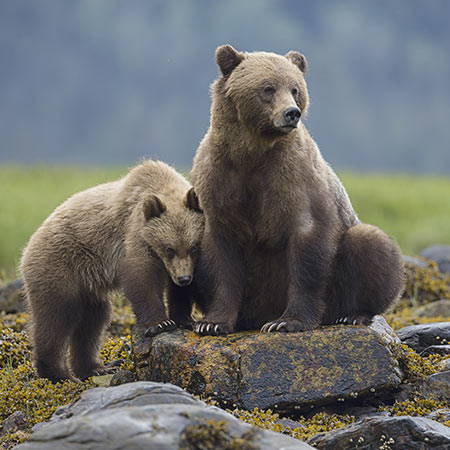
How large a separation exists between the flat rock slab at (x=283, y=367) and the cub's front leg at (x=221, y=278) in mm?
237

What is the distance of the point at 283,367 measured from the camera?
6.25m

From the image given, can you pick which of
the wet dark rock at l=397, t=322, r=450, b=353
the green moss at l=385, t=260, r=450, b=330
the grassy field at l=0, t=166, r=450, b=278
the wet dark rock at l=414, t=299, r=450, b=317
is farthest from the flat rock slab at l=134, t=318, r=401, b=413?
the grassy field at l=0, t=166, r=450, b=278

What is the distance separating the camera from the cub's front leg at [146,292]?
269 inches

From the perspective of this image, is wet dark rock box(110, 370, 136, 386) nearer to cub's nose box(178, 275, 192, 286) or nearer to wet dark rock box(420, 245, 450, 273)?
cub's nose box(178, 275, 192, 286)

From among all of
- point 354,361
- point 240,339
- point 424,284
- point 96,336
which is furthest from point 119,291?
point 424,284

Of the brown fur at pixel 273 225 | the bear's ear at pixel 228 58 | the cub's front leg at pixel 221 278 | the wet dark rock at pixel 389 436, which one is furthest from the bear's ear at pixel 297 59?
the wet dark rock at pixel 389 436

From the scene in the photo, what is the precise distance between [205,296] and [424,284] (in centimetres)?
575

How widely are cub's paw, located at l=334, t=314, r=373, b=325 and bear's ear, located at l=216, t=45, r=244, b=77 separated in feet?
7.33

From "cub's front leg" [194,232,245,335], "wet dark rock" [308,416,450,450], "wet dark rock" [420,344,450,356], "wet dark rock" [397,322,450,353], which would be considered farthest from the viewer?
"wet dark rock" [397,322,450,353]

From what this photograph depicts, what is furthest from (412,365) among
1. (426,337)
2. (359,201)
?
(359,201)

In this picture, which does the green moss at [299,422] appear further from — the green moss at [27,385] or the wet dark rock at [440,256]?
the wet dark rock at [440,256]

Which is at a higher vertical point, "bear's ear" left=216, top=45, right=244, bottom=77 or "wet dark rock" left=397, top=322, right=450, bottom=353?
"bear's ear" left=216, top=45, right=244, bottom=77

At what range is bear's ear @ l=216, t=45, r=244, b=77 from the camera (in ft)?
21.7

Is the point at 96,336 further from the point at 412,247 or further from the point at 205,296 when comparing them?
the point at 412,247
